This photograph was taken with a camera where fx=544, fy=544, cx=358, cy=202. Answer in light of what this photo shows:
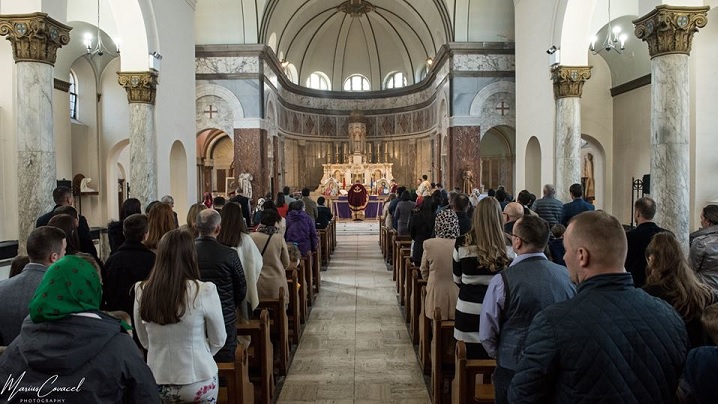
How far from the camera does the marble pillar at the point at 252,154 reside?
2230cm

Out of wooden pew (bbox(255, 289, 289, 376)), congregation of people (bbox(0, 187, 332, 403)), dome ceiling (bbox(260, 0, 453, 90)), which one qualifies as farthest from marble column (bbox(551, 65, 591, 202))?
dome ceiling (bbox(260, 0, 453, 90))

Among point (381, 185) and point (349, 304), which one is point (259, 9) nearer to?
point (381, 185)

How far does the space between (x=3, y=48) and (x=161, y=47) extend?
4.36 m

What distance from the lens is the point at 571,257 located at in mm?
2299

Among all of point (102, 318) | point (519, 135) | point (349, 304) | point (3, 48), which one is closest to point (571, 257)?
point (102, 318)

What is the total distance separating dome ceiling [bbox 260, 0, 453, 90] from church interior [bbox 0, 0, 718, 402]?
0.12m

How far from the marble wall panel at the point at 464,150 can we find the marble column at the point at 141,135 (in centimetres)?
1288

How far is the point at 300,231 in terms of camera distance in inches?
373

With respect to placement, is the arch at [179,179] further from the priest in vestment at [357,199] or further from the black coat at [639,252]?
the black coat at [639,252]

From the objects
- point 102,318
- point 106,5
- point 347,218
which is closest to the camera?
point 102,318

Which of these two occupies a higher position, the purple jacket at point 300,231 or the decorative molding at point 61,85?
the decorative molding at point 61,85

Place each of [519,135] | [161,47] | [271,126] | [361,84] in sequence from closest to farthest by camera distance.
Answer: [161,47] → [519,135] → [271,126] → [361,84]

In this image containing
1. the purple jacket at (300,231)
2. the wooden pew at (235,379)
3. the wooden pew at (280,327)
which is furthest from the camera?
the purple jacket at (300,231)
